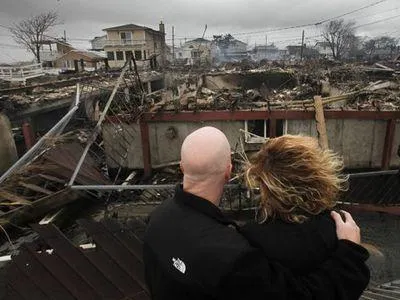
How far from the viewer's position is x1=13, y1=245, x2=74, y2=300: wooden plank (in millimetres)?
3918

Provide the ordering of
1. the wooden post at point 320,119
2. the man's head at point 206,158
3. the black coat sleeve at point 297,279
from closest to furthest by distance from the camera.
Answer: the black coat sleeve at point 297,279 < the man's head at point 206,158 < the wooden post at point 320,119

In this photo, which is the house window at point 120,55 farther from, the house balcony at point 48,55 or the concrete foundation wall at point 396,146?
the concrete foundation wall at point 396,146

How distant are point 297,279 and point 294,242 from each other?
140 millimetres

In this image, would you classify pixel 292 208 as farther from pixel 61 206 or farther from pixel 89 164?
pixel 89 164

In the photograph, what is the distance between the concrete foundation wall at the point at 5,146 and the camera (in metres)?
12.6

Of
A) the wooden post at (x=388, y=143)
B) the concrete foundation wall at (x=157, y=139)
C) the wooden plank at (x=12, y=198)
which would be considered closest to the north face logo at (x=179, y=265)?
the wooden plank at (x=12, y=198)

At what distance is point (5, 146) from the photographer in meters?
12.8

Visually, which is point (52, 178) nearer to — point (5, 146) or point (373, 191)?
point (5, 146)

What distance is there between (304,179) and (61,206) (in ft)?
31.5

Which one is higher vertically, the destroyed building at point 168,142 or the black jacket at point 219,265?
the black jacket at point 219,265

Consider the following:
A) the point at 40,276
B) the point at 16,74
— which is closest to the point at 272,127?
the point at 40,276

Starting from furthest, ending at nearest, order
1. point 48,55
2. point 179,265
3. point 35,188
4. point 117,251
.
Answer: point 48,55 < point 35,188 < point 117,251 < point 179,265

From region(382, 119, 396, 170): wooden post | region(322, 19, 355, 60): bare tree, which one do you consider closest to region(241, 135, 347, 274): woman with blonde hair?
region(382, 119, 396, 170): wooden post

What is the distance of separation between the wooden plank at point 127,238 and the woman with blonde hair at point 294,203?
9.36 feet
